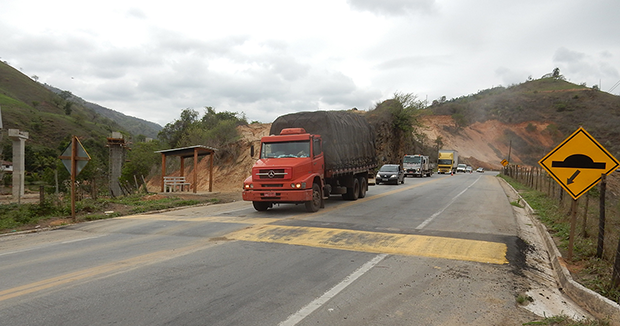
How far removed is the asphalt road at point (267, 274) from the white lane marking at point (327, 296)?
0.05 ft

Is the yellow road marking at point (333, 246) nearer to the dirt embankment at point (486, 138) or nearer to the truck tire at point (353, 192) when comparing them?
the truck tire at point (353, 192)

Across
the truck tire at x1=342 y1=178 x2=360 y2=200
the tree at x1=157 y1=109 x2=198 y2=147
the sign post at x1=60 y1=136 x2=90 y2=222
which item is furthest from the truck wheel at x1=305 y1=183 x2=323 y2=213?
the tree at x1=157 y1=109 x2=198 y2=147

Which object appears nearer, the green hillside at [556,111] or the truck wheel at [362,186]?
the truck wheel at [362,186]

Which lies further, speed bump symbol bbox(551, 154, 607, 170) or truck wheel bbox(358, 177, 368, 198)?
truck wheel bbox(358, 177, 368, 198)

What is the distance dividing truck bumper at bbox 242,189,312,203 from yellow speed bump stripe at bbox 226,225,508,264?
245cm

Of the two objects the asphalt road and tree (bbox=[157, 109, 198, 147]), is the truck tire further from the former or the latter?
tree (bbox=[157, 109, 198, 147])

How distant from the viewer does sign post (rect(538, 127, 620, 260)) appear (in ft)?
21.8

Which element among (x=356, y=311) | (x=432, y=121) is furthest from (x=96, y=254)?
(x=432, y=121)

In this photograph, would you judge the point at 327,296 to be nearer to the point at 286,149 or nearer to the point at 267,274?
the point at 267,274

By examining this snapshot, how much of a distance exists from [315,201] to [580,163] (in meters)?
7.47

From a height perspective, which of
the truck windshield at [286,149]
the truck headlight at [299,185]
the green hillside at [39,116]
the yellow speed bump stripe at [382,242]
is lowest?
the yellow speed bump stripe at [382,242]

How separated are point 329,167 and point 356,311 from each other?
982cm

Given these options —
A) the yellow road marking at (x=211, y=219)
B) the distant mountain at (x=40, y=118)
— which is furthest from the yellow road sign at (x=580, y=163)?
the distant mountain at (x=40, y=118)

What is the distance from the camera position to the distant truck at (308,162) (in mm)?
11930
